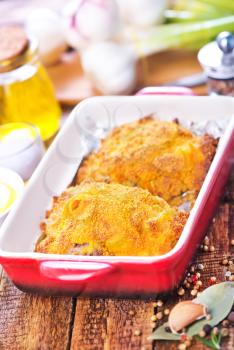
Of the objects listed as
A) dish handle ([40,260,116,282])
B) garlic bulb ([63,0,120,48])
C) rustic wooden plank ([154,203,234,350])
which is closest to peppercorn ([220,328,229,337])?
rustic wooden plank ([154,203,234,350])

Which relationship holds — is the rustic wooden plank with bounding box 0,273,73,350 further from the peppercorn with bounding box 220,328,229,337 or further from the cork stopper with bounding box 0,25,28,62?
the cork stopper with bounding box 0,25,28,62

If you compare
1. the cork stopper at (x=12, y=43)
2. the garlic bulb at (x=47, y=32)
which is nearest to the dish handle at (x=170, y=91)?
the cork stopper at (x=12, y=43)

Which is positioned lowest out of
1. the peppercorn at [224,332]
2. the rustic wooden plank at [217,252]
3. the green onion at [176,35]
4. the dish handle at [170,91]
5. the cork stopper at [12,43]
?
the rustic wooden plank at [217,252]

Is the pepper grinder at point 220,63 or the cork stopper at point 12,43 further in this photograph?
the cork stopper at point 12,43

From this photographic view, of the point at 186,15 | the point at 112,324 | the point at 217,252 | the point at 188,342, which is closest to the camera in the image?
the point at 188,342

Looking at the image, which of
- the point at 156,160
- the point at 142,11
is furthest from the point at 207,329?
the point at 142,11

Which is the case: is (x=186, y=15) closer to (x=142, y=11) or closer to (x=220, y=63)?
(x=142, y=11)

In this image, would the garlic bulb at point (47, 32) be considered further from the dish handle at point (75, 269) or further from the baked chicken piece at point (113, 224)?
the dish handle at point (75, 269)
